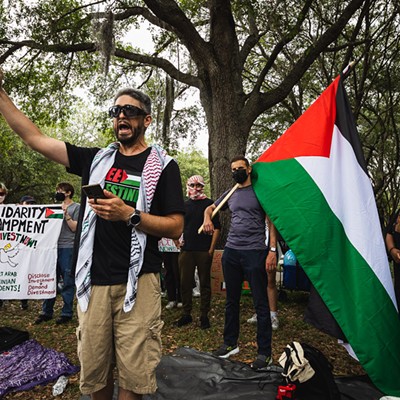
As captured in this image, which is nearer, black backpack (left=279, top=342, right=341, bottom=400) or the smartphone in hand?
the smartphone in hand

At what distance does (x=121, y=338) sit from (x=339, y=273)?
7.05 ft

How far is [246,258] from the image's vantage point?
14.5 ft

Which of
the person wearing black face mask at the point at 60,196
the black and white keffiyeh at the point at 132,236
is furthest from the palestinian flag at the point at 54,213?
the black and white keffiyeh at the point at 132,236

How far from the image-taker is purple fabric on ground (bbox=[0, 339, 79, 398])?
3.74 meters

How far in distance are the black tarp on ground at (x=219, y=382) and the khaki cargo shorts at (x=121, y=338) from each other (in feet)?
4.88

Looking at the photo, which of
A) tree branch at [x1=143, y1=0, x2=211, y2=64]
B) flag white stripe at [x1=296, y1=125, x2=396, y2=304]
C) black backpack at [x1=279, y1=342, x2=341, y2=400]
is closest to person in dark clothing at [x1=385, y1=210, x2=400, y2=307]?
flag white stripe at [x1=296, y1=125, x2=396, y2=304]

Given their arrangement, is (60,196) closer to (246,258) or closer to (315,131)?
(246,258)

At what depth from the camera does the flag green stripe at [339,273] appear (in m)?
3.26

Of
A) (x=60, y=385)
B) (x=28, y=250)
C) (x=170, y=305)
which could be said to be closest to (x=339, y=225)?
(x=60, y=385)

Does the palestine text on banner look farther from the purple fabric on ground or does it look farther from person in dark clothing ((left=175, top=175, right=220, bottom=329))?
person in dark clothing ((left=175, top=175, right=220, bottom=329))

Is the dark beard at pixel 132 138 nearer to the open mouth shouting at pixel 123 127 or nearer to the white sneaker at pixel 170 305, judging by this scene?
the open mouth shouting at pixel 123 127

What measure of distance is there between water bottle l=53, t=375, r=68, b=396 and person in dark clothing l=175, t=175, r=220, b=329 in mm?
2146

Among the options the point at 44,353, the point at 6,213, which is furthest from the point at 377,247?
the point at 6,213

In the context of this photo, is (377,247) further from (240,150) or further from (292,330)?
(240,150)
